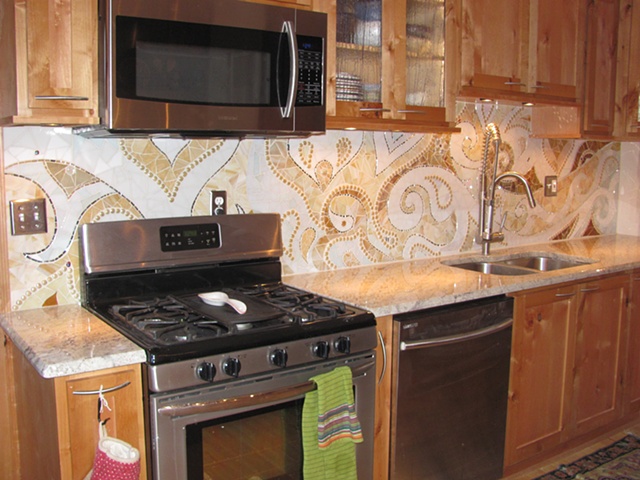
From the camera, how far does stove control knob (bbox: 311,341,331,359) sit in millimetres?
1841

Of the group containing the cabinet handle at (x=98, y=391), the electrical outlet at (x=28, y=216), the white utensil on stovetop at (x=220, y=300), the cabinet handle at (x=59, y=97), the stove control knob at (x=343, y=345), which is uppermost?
the cabinet handle at (x=59, y=97)

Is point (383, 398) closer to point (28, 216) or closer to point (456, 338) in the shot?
point (456, 338)

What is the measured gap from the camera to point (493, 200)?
10.0 ft

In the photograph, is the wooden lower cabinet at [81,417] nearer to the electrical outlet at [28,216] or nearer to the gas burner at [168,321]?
the gas burner at [168,321]

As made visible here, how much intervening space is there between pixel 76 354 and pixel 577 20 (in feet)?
8.65

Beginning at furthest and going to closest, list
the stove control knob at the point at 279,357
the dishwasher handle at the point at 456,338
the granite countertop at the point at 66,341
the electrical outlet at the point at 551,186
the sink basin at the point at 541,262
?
1. the electrical outlet at the point at 551,186
2. the sink basin at the point at 541,262
3. the dishwasher handle at the point at 456,338
4. the stove control knob at the point at 279,357
5. the granite countertop at the point at 66,341

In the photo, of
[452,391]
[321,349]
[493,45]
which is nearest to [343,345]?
[321,349]

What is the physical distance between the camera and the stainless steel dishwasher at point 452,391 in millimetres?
2145

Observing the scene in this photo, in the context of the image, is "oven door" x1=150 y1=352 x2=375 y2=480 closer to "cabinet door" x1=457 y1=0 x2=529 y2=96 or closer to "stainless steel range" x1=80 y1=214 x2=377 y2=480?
"stainless steel range" x1=80 y1=214 x2=377 y2=480

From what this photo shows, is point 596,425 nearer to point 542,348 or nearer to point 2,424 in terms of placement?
point 542,348

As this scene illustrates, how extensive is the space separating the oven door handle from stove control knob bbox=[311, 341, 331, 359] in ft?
0.26

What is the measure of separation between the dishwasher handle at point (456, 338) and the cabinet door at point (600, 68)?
1.28 m

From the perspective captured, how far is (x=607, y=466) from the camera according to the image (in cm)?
280

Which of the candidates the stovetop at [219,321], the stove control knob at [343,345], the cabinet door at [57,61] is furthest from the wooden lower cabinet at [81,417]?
the cabinet door at [57,61]
